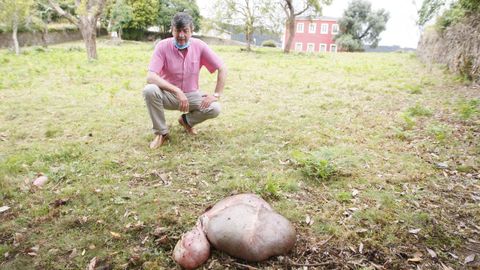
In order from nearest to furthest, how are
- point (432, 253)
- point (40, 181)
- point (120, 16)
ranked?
point (432, 253) < point (40, 181) < point (120, 16)

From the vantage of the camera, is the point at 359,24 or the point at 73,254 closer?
the point at 73,254

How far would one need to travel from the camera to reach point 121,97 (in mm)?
7125

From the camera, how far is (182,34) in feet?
13.0

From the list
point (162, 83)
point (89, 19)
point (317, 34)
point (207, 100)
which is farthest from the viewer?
point (317, 34)

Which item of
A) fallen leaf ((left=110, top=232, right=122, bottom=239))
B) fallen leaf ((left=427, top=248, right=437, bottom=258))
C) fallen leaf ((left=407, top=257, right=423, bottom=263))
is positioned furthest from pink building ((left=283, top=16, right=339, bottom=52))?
fallen leaf ((left=110, top=232, right=122, bottom=239))

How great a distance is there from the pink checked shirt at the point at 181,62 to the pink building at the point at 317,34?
1720 inches

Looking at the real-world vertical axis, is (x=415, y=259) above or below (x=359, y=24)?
below

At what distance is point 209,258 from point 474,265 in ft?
6.16

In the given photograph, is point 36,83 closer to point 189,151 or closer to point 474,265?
point 189,151

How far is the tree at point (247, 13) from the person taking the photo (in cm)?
2211

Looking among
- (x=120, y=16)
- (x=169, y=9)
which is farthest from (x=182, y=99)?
(x=169, y=9)

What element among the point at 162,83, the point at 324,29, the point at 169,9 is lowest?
the point at 162,83

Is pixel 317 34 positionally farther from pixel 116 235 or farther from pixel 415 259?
pixel 116 235

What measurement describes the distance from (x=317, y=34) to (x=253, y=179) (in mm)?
47319
